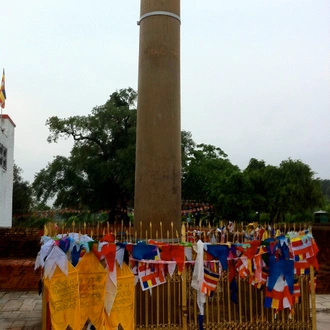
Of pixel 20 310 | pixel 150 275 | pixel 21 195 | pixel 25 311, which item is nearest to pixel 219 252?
pixel 150 275

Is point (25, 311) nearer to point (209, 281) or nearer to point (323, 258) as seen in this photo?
point (209, 281)

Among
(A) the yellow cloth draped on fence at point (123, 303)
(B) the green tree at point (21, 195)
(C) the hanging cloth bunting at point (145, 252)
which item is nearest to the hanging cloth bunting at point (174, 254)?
(C) the hanging cloth bunting at point (145, 252)

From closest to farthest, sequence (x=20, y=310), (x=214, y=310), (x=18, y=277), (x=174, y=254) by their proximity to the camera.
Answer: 1. (x=174, y=254)
2. (x=214, y=310)
3. (x=20, y=310)
4. (x=18, y=277)

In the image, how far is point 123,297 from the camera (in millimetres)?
5660

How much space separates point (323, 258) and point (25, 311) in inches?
350

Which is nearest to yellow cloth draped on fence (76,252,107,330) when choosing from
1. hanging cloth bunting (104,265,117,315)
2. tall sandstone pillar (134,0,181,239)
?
hanging cloth bunting (104,265,117,315)

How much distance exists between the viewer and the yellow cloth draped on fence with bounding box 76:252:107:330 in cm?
562

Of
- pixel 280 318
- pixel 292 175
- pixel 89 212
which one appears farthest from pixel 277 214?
pixel 280 318

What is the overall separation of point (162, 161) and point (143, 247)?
5.87ft

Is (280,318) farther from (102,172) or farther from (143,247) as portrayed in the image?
(102,172)

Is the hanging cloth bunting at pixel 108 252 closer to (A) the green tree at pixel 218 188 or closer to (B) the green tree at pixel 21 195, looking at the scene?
(A) the green tree at pixel 218 188

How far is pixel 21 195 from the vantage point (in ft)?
116

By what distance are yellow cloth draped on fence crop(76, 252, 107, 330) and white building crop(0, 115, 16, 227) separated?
16.4 m

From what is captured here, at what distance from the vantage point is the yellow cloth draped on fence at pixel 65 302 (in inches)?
220
